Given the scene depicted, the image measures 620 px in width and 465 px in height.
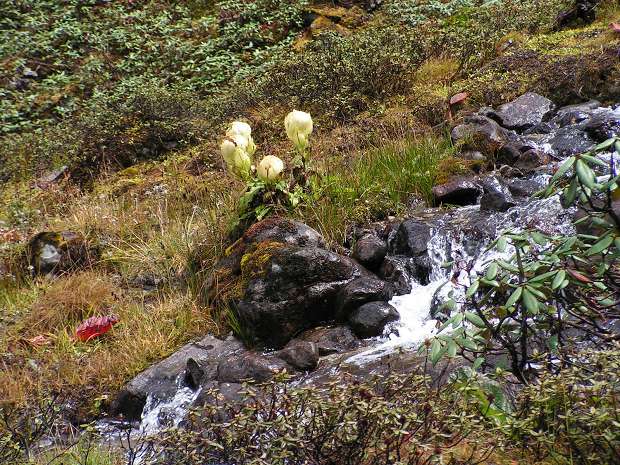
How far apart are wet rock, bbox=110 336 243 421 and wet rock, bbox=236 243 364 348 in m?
0.28

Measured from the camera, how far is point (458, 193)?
6.11 metres

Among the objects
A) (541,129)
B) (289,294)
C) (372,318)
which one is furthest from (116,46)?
(372,318)

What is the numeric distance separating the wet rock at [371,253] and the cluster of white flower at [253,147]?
35.5 inches

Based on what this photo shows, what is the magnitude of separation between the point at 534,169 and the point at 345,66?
4406 millimetres

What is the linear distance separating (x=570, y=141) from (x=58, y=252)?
5.32 m

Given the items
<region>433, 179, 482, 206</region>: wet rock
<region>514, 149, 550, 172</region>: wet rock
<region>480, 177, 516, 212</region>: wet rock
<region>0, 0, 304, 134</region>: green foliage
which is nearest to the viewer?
<region>480, 177, 516, 212</region>: wet rock

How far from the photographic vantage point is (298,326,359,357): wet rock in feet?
15.0

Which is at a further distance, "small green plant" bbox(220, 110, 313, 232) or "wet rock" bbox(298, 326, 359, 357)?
"small green plant" bbox(220, 110, 313, 232)

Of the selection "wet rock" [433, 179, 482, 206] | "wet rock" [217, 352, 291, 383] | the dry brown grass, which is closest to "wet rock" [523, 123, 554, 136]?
"wet rock" [433, 179, 482, 206]

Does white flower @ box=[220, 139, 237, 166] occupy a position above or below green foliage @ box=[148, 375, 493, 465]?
below

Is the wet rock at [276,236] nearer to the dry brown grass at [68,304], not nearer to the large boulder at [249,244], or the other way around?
the large boulder at [249,244]

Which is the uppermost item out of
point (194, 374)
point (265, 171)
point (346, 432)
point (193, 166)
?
point (346, 432)

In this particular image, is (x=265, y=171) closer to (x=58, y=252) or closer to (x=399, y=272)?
(x=399, y=272)

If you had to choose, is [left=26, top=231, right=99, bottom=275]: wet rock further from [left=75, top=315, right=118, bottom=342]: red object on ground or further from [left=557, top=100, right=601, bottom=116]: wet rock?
[left=557, top=100, right=601, bottom=116]: wet rock
